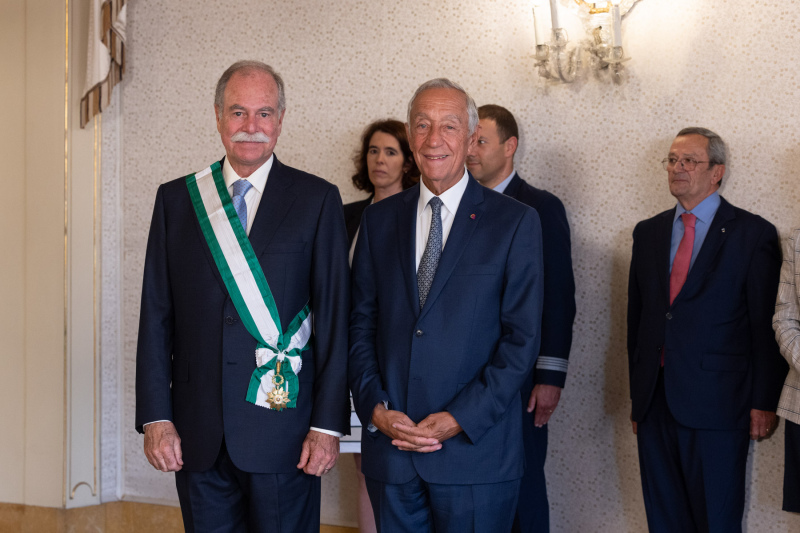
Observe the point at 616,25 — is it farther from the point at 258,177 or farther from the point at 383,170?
the point at 258,177

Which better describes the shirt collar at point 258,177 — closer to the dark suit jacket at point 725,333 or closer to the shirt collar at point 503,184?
the shirt collar at point 503,184

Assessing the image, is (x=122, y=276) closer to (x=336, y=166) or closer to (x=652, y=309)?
(x=336, y=166)

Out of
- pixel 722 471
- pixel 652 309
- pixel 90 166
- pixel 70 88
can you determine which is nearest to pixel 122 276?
pixel 90 166

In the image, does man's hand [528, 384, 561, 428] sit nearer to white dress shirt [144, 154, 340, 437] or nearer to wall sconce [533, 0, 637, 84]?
wall sconce [533, 0, 637, 84]

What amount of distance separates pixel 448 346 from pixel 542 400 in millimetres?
1221

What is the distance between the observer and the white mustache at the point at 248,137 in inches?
79.3

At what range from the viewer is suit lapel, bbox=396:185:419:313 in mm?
2019

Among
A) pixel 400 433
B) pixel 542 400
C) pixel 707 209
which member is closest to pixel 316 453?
pixel 400 433

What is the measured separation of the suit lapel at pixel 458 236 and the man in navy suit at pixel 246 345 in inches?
9.4

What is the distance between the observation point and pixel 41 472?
3973 millimetres

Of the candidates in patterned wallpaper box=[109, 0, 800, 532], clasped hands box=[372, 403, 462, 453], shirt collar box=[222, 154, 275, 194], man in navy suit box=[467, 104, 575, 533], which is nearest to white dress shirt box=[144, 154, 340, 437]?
shirt collar box=[222, 154, 275, 194]

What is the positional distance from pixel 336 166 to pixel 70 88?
142 centimetres

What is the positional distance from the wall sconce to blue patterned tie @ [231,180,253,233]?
67.3 inches

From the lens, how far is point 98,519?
12.9ft
